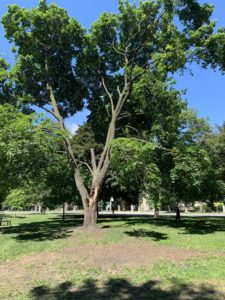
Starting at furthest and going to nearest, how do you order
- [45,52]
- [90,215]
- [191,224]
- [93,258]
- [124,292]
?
[191,224]
[45,52]
[90,215]
[93,258]
[124,292]

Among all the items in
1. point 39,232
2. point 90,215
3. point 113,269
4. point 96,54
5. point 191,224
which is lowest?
point 113,269

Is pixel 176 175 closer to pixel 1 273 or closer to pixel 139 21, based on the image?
pixel 139 21

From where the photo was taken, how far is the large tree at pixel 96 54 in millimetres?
19344

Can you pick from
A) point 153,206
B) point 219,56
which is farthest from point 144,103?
point 153,206

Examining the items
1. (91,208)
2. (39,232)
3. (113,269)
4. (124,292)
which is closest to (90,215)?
(91,208)

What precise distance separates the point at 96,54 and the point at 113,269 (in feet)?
51.5

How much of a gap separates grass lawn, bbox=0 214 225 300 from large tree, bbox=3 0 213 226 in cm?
635

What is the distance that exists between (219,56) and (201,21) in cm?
207

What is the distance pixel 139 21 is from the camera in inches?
817

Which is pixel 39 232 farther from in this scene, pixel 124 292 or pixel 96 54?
pixel 124 292

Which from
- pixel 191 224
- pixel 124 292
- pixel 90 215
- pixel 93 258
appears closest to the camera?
pixel 124 292

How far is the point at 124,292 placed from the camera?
7.21 m

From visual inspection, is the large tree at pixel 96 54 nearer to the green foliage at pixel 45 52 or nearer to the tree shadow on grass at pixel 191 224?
the green foliage at pixel 45 52

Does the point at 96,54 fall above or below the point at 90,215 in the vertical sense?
above
